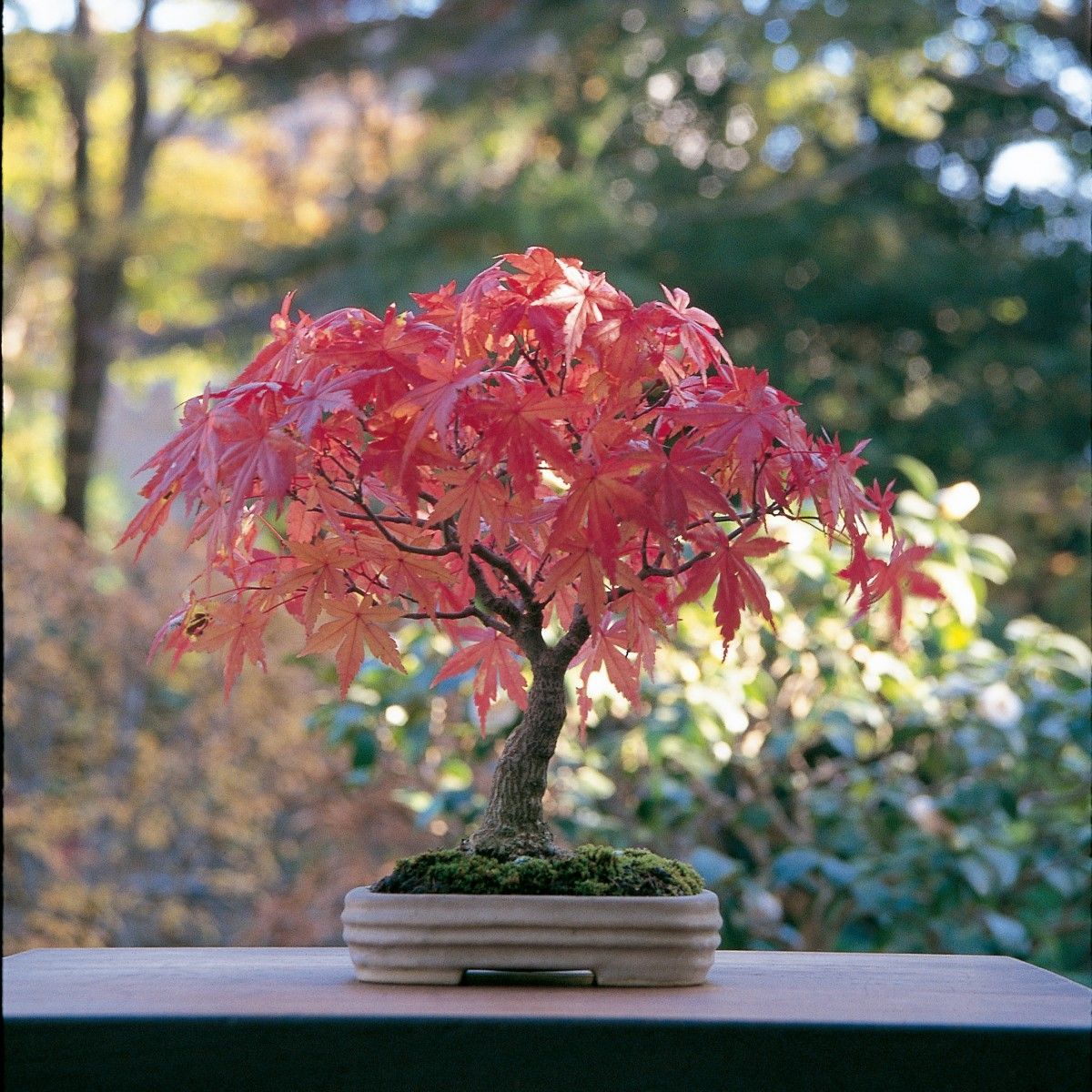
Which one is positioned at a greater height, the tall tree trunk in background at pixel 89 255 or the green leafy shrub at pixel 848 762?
the tall tree trunk in background at pixel 89 255

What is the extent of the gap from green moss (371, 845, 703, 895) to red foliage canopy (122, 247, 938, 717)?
0.15 meters

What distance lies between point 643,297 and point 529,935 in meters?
4.65

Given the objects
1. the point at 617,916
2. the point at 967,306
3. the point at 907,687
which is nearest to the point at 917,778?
the point at 907,687

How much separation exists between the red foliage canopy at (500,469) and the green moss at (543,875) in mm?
151

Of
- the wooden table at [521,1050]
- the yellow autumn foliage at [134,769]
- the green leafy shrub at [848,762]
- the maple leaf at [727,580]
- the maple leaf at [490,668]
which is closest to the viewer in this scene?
the wooden table at [521,1050]

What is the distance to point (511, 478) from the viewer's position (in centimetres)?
103

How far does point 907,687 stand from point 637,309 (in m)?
1.44

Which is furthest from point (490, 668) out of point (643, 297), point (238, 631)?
point (643, 297)

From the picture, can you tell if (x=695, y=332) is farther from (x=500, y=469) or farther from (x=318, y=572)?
(x=318, y=572)

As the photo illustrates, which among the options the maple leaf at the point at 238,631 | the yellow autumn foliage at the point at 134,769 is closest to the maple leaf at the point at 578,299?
the maple leaf at the point at 238,631

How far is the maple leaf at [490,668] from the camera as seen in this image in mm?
1242

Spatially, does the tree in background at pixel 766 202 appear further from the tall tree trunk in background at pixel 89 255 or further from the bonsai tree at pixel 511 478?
the bonsai tree at pixel 511 478

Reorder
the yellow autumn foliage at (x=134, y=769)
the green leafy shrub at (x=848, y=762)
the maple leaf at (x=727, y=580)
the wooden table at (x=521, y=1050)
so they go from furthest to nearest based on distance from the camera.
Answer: the yellow autumn foliage at (x=134, y=769) → the green leafy shrub at (x=848, y=762) → the maple leaf at (x=727, y=580) → the wooden table at (x=521, y=1050)

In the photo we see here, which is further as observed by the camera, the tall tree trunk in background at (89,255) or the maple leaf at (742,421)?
the tall tree trunk in background at (89,255)
